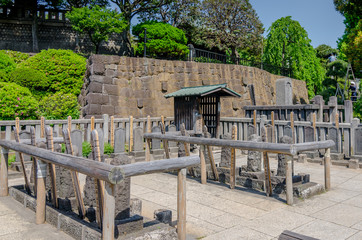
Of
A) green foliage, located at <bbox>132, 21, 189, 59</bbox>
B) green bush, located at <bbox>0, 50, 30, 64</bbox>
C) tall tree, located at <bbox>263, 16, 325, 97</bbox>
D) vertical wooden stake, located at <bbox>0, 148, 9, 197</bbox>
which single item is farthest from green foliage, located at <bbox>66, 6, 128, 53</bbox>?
vertical wooden stake, located at <bbox>0, 148, 9, 197</bbox>

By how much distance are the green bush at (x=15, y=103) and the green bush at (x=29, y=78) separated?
1.66m

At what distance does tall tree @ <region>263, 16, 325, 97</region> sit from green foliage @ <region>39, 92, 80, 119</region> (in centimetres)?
1795

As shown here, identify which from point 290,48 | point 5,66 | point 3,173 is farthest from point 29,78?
point 290,48

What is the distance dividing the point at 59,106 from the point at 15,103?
2303 mm

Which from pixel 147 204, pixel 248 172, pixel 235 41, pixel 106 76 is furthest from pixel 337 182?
pixel 235 41

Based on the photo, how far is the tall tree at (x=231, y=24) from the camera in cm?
2491

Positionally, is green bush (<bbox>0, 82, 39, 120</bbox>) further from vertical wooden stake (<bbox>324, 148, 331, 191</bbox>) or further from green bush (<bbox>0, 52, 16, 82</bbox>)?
vertical wooden stake (<bbox>324, 148, 331, 191</bbox>)

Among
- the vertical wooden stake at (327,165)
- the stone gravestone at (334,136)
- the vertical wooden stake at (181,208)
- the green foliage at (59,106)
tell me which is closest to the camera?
the vertical wooden stake at (181,208)

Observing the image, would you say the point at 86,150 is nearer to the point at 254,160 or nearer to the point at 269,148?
the point at 254,160

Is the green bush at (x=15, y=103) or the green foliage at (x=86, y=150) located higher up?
the green bush at (x=15, y=103)

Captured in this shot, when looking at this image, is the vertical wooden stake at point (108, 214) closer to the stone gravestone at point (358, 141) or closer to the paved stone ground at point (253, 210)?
the paved stone ground at point (253, 210)

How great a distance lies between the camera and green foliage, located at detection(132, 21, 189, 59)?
17.7 meters

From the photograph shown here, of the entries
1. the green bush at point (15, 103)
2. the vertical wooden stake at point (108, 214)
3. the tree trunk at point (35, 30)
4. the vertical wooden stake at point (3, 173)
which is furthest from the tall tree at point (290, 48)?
the vertical wooden stake at point (108, 214)

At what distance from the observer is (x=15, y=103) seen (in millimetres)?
10680
